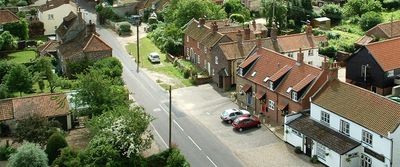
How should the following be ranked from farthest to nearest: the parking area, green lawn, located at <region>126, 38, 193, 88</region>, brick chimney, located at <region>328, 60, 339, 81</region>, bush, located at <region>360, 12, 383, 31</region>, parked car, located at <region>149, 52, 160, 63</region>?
bush, located at <region>360, 12, 383, 31</region> < parked car, located at <region>149, 52, 160, 63</region> < green lawn, located at <region>126, 38, 193, 88</region> < brick chimney, located at <region>328, 60, 339, 81</region> < the parking area

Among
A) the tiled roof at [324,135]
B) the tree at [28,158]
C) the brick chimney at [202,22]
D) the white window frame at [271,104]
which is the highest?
the brick chimney at [202,22]

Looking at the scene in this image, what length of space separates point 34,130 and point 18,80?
65.2 feet

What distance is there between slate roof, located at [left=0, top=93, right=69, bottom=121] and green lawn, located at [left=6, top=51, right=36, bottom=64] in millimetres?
27527

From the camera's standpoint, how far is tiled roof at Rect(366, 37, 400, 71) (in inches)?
2667

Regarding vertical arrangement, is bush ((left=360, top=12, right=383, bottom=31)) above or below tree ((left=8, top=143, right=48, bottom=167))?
above

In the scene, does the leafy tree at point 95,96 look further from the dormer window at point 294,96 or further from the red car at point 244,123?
the dormer window at point 294,96

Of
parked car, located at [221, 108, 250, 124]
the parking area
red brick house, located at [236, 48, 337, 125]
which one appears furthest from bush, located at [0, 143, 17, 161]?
red brick house, located at [236, 48, 337, 125]

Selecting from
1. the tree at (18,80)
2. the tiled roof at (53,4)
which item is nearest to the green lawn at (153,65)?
the tree at (18,80)

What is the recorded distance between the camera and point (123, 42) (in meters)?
102

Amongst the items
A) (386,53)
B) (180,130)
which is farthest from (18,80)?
(386,53)

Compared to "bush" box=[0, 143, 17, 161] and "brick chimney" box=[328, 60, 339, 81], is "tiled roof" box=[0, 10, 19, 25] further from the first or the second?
"brick chimney" box=[328, 60, 339, 81]

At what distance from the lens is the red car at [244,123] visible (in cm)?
6203

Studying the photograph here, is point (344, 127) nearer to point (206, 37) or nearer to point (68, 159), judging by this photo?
point (68, 159)

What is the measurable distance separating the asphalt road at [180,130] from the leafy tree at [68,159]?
374 inches
